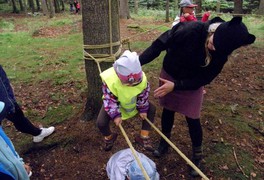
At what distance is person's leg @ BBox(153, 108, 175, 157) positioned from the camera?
10.0 ft

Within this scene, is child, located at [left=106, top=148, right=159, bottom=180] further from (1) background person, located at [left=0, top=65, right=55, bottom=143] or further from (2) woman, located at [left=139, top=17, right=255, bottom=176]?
(1) background person, located at [left=0, top=65, right=55, bottom=143]

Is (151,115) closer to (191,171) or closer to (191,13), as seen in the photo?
(191,171)

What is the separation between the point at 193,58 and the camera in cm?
248

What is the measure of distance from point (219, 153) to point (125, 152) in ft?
4.33

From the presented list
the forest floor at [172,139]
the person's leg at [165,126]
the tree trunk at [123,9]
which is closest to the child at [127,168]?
the forest floor at [172,139]

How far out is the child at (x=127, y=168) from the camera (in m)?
2.58

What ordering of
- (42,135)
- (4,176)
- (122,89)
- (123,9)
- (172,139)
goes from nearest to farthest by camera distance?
(4,176), (122,89), (42,135), (172,139), (123,9)

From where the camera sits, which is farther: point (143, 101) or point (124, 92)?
point (143, 101)

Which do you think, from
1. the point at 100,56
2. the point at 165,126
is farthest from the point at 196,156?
the point at 100,56

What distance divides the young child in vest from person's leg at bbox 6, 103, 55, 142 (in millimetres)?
1000

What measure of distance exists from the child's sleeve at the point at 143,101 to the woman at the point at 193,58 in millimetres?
135

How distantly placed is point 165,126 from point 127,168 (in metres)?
0.77

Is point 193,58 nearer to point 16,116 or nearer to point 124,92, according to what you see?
point 124,92

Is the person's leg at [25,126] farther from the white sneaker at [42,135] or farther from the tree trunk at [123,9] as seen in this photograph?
the tree trunk at [123,9]
